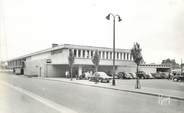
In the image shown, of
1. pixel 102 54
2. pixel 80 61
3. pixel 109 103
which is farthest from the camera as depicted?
pixel 102 54

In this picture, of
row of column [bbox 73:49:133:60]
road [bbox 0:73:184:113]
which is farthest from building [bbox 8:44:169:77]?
road [bbox 0:73:184:113]

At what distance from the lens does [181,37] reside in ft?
23.9

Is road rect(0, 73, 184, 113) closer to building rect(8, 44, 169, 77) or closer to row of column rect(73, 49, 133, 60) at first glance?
building rect(8, 44, 169, 77)

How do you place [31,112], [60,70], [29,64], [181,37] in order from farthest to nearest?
[29,64], [60,70], [31,112], [181,37]

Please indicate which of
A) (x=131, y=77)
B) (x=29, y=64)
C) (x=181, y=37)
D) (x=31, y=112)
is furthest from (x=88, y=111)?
(x=29, y=64)

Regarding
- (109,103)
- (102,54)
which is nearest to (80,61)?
(102,54)

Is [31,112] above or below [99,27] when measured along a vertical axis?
below

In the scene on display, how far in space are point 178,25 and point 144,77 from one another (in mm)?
36380

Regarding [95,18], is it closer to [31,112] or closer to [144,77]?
[31,112]

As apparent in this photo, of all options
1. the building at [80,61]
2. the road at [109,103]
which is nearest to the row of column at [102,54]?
the building at [80,61]

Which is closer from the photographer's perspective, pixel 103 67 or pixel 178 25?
pixel 178 25

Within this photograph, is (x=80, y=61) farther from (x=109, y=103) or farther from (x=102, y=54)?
(x=109, y=103)

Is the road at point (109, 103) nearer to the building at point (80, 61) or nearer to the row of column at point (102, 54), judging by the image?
the building at point (80, 61)

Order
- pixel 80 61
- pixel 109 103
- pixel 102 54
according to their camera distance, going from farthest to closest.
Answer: pixel 102 54
pixel 80 61
pixel 109 103
